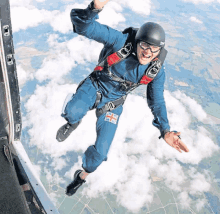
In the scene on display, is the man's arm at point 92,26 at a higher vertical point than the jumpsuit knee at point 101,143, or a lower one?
higher

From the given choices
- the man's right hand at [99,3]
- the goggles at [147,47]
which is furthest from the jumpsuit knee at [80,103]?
the man's right hand at [99,3]

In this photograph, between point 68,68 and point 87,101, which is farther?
point 68,68

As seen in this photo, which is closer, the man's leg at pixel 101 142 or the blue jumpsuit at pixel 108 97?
the blue jumpsuit at pixel 108 97

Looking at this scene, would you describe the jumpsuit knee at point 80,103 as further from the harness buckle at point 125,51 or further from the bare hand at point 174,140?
the bare hand at point 174,140

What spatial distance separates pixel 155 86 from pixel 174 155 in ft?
422

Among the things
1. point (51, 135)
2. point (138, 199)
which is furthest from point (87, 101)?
point (51, 135)

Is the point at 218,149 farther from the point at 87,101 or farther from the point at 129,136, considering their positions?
the point at 87,101

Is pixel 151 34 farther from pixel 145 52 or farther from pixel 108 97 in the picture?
pixel 108 97

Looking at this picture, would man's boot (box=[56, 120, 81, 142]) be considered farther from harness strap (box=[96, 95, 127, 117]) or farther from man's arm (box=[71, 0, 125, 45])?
man's arm (box=[71, 0, 125, 45])

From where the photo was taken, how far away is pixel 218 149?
389 feet

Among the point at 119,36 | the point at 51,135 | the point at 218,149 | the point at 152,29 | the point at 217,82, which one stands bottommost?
the point at 51,135

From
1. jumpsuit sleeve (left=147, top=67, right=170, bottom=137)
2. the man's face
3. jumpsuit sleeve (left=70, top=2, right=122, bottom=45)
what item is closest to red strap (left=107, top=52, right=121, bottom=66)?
jumpsuit sleeve (left=70, top=2, right=122, bottom=45)

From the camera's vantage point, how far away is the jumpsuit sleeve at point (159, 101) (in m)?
3.00

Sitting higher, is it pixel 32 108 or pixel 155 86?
pixel 155 86
